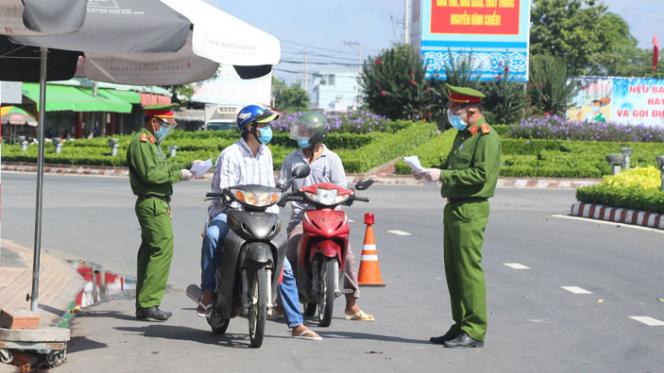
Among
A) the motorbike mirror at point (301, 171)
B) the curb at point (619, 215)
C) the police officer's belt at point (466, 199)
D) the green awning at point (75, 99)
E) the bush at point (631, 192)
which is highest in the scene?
the green awning at point (75, 99)

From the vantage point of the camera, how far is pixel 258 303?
817cm

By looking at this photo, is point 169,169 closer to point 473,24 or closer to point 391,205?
point 391,205

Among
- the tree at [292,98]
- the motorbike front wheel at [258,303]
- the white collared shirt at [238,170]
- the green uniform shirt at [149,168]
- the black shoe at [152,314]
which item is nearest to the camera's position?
the motorbike front wheel at [258,303]

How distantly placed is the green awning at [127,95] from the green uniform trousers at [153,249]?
58382 mm

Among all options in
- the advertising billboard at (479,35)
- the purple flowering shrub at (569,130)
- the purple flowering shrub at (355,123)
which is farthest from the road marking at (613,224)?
the advertising billboard at (479,35)

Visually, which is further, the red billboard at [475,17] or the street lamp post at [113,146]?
the red billboard at [475,17]

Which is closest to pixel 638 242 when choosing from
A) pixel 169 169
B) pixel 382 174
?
pixel 169 169

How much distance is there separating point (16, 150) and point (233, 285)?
39.1 metres

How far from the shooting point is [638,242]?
18016mm

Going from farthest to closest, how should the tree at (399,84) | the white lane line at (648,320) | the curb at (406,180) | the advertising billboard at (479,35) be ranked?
the advertising billboard at (479,35)
the tree at (399,84)
the curb at (406,180)
the white lane line at (648,320)

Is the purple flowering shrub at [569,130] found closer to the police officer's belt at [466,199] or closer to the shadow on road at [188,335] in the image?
the shadow on road at [188,335]

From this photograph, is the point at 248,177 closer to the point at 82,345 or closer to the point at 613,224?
the point at 82,345

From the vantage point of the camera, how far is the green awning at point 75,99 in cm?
5566

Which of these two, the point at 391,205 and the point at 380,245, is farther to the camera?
the point at 391,205
